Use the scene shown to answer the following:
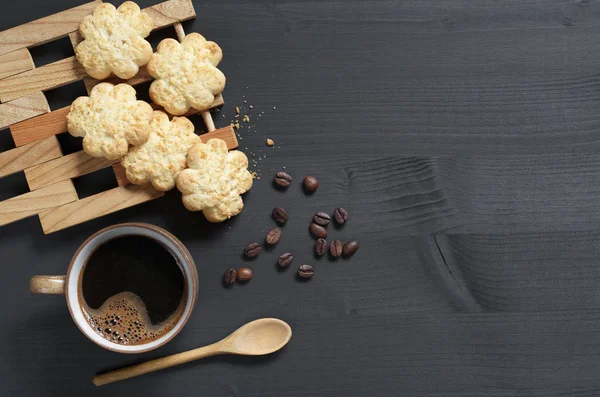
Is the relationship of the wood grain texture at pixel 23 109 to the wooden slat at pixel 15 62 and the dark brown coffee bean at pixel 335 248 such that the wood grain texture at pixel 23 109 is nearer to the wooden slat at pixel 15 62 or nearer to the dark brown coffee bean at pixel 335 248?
the wooden slat at pixel 15 62

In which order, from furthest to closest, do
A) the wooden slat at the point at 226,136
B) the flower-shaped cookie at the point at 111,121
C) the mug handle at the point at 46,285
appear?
the wooden slat at the point at 226,136 → the flower-shaped cookie at the point at 111,121 → the mug handle at the point at 46,285

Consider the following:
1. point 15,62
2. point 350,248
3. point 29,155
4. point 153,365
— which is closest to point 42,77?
point 15,62

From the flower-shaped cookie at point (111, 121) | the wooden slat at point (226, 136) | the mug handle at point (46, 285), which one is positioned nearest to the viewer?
the mug handle at point (46, 285)

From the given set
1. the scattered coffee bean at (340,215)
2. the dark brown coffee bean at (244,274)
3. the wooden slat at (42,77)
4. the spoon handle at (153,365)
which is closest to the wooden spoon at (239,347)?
the spoon handle at (153,365)

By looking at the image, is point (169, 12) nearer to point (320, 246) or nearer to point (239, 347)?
point (320, 246)

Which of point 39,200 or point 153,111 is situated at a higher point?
point 153,111

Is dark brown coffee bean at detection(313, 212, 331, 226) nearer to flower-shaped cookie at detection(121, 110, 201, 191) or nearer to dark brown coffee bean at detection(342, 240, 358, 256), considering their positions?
dark brown coffee bean at detection(342, 240, 358, 256)

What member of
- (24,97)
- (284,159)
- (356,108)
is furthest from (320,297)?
(24,97)
